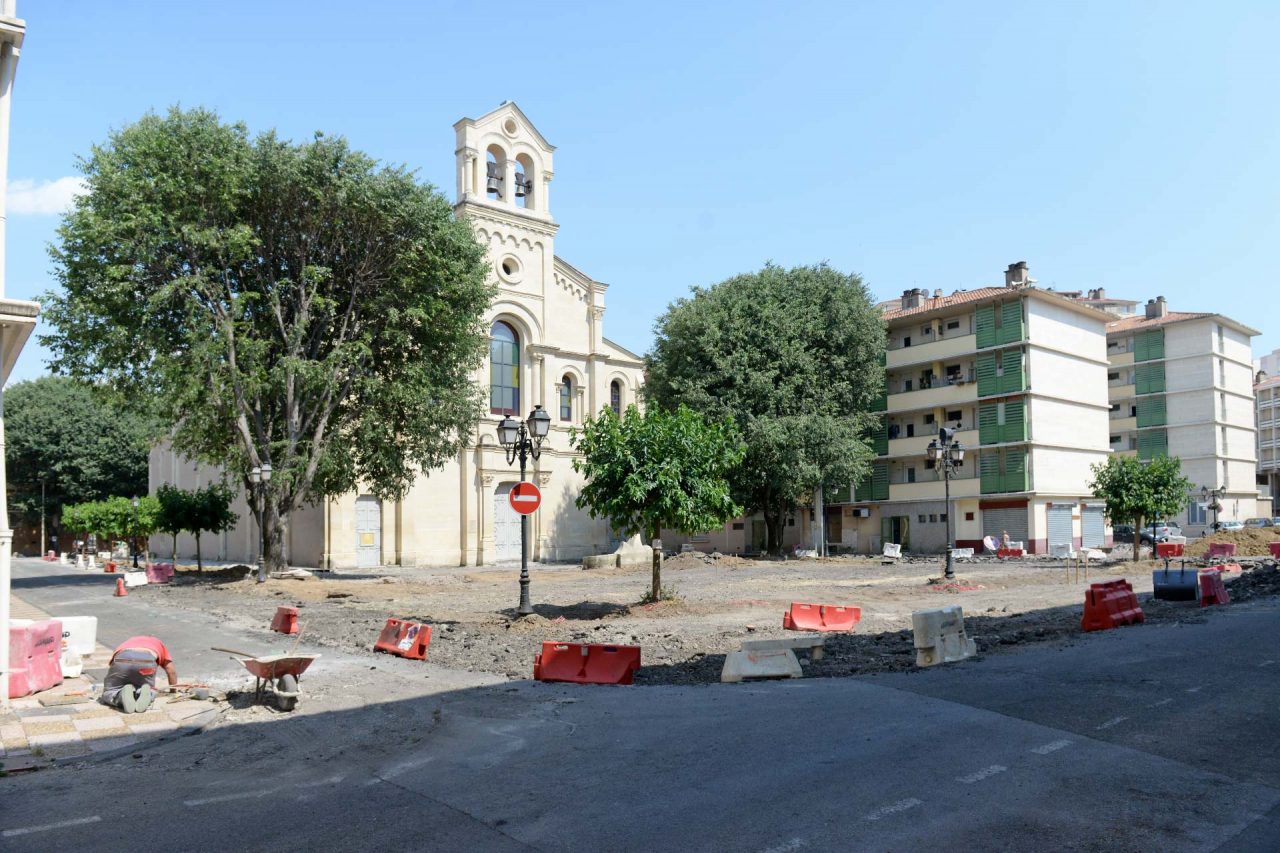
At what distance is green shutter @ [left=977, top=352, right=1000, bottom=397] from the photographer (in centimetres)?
4653

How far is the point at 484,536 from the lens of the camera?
40781 millimetres

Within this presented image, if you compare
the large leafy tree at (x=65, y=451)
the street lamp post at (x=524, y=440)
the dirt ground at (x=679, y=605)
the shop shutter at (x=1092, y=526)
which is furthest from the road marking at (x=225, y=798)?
the large leafy tree at (x=65, y=451)

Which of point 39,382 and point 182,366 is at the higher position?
point 39,382

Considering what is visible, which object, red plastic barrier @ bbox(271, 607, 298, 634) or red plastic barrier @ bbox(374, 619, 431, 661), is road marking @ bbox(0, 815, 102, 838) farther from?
red plastic barrier @ bbox(271, 607, 298, 634)

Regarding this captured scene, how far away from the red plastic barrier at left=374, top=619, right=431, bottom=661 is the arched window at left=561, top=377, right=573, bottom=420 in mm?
30788

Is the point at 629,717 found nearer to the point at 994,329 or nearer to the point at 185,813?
the point at 185,813

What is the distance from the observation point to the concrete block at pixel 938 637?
11789 mm

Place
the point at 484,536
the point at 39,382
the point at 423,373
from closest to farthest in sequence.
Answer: the point at 423,373 → the point at 484,536 → the point at 39,382

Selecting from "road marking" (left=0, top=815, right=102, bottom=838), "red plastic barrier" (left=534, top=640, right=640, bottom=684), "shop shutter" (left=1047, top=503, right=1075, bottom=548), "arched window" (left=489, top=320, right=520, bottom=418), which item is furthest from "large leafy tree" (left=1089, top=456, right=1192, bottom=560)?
"road marking" (left=0, top=815, right=102, bottom=838)

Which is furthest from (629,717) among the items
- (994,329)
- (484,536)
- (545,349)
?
(994,329)

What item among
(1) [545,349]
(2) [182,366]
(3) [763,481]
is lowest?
(3) [763,481]

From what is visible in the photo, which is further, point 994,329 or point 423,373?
point 994,329

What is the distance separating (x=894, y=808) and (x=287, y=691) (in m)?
6.84

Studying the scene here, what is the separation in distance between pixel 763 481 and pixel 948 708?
32527 mm
